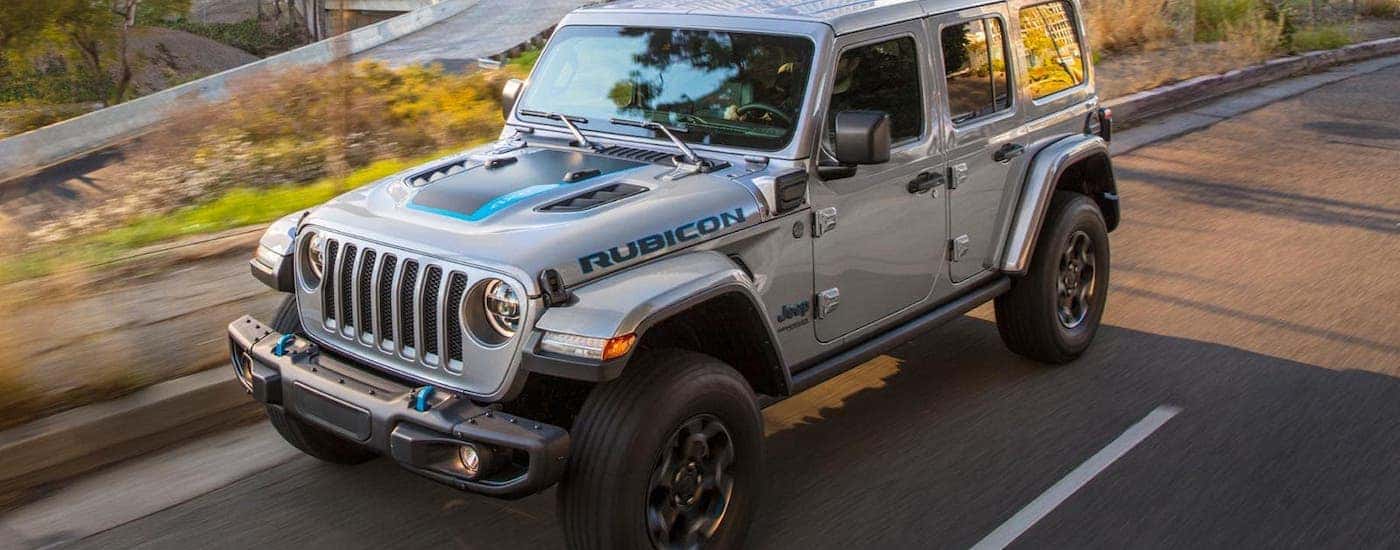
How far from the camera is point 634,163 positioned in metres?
4.96

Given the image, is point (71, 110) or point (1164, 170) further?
point (71, 110)

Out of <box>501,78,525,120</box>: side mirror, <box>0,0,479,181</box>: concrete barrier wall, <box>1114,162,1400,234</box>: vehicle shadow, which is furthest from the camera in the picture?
<box>0,0,479,181</box>: concrete barrier wall

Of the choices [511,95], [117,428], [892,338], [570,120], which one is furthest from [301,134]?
[892,338]

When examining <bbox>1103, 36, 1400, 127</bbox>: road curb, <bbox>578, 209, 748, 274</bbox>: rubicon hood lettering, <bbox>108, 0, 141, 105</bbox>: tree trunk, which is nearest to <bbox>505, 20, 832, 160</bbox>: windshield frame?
<bbox>578, 209, 748, 274</bbox>: rubicon hood lettering

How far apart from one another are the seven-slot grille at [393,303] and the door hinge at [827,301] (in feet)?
4.76

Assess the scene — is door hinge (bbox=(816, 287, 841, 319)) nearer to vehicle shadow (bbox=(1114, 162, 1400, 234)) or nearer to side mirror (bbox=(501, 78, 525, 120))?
side mirror (bbox=(501, 78, 525, 120))

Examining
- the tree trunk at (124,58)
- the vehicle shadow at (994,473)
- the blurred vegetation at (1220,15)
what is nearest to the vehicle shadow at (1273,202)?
the vehicle shadow at (994,473)

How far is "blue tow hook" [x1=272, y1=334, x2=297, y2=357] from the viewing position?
14.8ft

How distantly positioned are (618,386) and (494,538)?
3.41 feet

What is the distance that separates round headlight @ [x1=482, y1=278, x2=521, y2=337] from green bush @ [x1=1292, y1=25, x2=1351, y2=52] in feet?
56.3

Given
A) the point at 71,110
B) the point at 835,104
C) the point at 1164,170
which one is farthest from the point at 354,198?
the point at 71,110

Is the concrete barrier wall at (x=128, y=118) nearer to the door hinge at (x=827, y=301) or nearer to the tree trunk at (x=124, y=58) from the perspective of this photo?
the tree trunk at (x=124, y=58)

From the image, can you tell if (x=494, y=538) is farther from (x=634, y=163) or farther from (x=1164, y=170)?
(x=1164, y=170)

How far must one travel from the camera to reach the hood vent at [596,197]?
4418 millimetres
